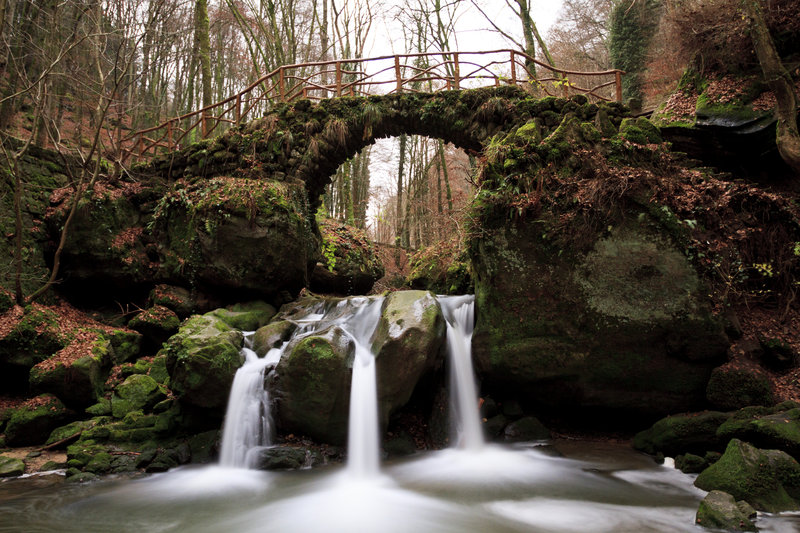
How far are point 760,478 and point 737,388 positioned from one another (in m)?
1.94

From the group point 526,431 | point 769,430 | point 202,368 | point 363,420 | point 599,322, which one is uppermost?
point 599,322

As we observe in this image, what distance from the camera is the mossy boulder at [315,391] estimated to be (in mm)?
5910

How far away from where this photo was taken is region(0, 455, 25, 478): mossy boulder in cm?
531

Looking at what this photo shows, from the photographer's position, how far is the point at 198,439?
620cm

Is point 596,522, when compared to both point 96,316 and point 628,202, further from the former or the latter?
point 96,316

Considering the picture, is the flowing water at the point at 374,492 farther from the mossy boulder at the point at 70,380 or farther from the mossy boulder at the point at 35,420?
the mossy boulder at the point at 70,380

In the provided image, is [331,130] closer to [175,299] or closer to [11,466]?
[175,299]

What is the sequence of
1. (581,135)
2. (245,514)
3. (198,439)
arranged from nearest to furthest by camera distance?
(245,514)
(198,439)
(581,135)

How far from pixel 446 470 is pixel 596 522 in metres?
2.00

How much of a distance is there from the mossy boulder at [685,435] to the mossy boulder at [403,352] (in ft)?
10.0

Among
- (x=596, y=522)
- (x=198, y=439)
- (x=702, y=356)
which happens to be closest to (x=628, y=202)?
(x=702, y=356)

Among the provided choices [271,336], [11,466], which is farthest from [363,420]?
[11,466]

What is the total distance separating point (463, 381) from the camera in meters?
6.64

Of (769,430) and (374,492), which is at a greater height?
(769,430)
